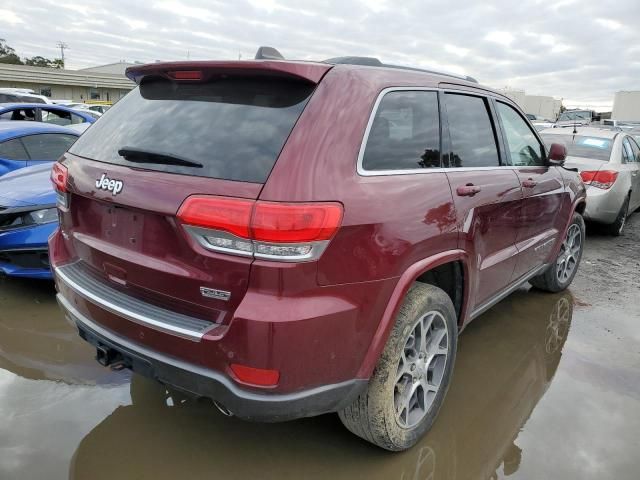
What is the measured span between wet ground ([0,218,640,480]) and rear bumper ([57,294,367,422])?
55 centimetres

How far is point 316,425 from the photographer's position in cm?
279

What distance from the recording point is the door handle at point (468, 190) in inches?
106

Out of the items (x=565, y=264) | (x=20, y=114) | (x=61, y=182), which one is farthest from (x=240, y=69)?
(x=20, y=114)

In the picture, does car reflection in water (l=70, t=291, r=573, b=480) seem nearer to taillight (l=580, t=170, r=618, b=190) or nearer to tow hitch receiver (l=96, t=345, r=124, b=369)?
tow hitch receiver (l=96, t=345, r=124, b=369)

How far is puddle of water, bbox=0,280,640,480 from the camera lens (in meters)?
2.47

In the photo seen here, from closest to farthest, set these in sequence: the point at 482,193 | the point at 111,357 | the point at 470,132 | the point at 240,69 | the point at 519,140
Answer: the point at 240,69 → the point at 111,357 → the point at 482,193 → the point at 470,132 → the point at 519,140

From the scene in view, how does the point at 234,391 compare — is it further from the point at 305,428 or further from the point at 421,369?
the point at 421,369

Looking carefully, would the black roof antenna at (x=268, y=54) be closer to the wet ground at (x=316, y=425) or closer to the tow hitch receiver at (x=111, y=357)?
the tow hitch receiver at (x=111, y=357)

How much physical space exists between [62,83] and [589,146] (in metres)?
52.0

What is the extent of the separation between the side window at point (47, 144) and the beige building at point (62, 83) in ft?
134

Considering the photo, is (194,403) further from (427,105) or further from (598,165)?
(598,165)

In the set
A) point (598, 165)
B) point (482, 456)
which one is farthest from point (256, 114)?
point (598, 165)

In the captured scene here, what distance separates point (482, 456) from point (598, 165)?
18.6 feet

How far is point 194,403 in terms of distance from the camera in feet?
9.62
